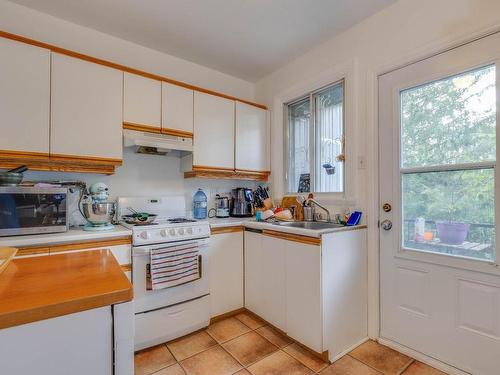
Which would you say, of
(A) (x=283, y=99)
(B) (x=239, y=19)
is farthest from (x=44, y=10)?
(A) (x=283, y=99)

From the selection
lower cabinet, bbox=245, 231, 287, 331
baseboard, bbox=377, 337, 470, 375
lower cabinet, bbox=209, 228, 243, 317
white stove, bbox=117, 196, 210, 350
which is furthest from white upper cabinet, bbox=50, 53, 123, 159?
baseboard, bbox=377, 337, 470, 375

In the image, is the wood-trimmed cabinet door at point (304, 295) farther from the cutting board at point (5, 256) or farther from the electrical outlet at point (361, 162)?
the cutting board at point (5, 256)

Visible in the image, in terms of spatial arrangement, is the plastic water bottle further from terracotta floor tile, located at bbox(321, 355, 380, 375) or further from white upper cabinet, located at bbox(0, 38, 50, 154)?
terracotta floor tile, located at bbox(321, 355, 380, 375)

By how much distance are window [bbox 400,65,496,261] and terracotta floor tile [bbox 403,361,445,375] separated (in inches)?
28.8

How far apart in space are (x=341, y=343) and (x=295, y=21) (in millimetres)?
2433

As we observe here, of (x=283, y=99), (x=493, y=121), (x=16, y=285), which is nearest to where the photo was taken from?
(x=16, y=285)

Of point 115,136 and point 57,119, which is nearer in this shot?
point 57,119

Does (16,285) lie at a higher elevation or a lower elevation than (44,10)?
lower

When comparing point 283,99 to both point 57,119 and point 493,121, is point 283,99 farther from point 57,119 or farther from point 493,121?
point 57,119

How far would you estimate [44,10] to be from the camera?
1985 mm

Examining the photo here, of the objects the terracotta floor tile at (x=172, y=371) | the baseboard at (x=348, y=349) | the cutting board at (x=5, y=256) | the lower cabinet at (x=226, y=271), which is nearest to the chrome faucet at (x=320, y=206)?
the lower cabinet at (x=226, y=271)

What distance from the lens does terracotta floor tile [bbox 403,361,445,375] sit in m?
1.61

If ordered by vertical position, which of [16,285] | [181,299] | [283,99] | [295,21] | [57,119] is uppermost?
[295,21]

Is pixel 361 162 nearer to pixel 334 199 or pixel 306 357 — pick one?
pixel 334 199
